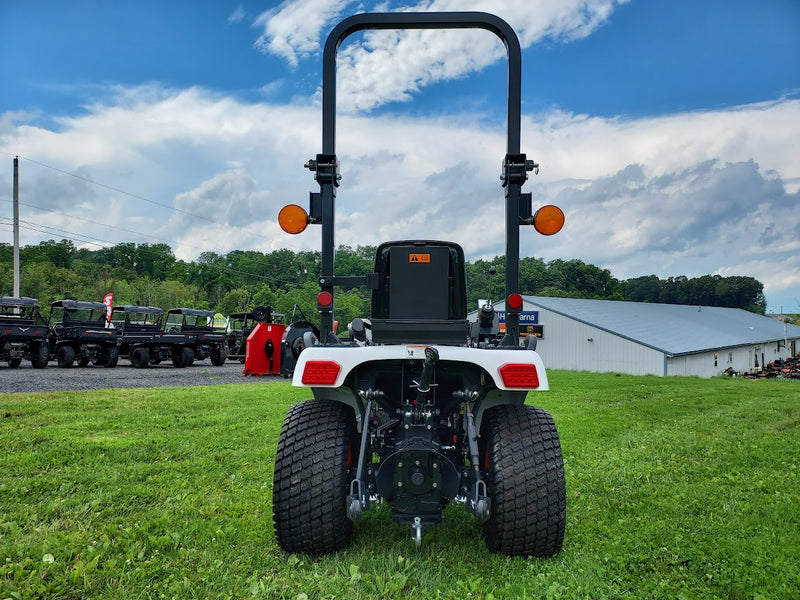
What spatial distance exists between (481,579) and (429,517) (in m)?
0.40

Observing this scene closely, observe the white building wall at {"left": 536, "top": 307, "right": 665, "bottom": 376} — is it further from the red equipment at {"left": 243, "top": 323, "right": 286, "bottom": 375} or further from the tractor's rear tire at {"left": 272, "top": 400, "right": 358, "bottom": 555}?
the tractor's rear tire at {"left": 272, "top": 400, "right": 358, "bottom": 555}

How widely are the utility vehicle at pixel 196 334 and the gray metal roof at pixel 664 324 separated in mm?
20130

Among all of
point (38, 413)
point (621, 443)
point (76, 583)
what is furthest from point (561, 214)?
point (38, 413)

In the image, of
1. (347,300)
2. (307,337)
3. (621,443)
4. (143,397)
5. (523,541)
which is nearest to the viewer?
(523,541)

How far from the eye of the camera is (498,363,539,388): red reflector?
10.4ft

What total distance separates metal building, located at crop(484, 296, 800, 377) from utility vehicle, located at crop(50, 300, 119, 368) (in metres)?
23.5

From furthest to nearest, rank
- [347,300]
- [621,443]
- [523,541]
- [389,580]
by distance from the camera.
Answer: [621,443] < [347,300] < [523,541] < [389,580]

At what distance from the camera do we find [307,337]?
12.0 feet

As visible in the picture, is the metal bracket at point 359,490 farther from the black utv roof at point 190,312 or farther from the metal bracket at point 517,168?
the black utv roof at point 190,312

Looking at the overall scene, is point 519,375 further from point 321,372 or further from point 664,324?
point 664,324

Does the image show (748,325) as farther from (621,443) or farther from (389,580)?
(389,580)

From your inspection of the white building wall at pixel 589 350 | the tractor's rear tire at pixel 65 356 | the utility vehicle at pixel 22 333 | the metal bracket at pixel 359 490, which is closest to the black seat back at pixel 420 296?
the metal bracket at pixel 359 490

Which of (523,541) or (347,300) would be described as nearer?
(523,541)

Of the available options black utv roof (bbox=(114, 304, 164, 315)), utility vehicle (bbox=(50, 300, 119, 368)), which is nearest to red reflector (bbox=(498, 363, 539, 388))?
utility vehicle (bbox=(50, 300, 119, 368))
